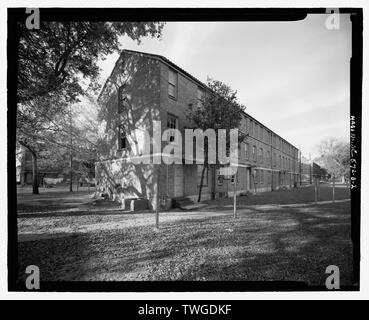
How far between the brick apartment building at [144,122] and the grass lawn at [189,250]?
11.3 feet

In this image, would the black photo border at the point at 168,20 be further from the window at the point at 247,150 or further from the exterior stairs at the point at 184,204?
the window at the point at 247,150

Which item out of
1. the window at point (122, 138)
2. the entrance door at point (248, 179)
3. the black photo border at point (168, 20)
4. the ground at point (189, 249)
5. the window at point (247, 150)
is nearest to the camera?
the black photo border at point (168, 20)

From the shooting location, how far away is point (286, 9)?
2.57 metres

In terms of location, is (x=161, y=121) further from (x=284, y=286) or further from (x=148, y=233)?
(x=284, y=286)

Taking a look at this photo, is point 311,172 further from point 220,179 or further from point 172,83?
point 172,83

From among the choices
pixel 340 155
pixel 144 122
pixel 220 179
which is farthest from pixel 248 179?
pixel 340 155

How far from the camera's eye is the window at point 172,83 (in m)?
10.9

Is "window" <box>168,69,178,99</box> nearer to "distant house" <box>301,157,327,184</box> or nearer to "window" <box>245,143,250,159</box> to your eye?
"window" <box>245,143,250,159</box>

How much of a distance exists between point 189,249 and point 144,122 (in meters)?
7.94

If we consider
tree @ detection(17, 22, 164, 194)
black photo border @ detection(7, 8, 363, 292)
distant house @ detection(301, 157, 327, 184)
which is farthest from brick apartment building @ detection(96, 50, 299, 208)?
distant house @ detection(301, 157, 327, 184)

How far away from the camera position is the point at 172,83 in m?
11.1

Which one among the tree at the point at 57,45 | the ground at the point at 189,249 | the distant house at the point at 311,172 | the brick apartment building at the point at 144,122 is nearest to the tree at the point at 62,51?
the tree at the point at 57,45

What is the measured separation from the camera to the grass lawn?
3246 mm

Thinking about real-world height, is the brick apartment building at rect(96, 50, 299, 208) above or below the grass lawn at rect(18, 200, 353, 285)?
above
